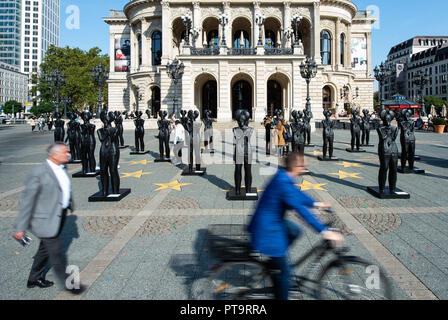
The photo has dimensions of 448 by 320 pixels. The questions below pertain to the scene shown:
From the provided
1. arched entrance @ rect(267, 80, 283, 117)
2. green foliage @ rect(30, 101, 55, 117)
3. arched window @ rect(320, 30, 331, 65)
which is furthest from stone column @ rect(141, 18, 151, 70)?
green foliage @ rect(30, 101, 55, 117)

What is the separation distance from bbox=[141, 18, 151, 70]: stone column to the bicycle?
1923 inches

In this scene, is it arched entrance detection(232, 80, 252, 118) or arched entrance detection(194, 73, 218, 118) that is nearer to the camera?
arched entrance detection(194, 73, 218, 118)

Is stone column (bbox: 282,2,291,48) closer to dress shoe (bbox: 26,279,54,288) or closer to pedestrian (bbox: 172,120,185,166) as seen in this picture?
pedestrian (bbox: 172,120,185,166)

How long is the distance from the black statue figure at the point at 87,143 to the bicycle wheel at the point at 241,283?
26.2 ft

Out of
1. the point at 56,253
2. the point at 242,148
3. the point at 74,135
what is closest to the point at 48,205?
the point at 56,253

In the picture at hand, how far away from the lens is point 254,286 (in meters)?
3.78

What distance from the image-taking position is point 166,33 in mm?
45188

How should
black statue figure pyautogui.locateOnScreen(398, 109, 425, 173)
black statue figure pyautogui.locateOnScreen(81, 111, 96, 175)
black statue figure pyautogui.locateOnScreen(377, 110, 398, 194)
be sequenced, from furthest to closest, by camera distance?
black statue figure pyautogui.locateOnScreen(398, 109, 425, 173), black statue figure pyautogui.locateOnScreen(81, 111, 96, 175), black statue figure pyautogui.locateOnScreen(377, 110, 398, 194)

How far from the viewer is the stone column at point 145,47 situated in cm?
4884

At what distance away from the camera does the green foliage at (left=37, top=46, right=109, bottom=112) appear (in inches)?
2317

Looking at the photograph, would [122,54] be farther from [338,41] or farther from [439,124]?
[439,124]

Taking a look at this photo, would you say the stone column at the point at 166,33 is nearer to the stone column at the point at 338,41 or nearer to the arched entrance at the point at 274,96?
the arched entrance at the point at 274,96

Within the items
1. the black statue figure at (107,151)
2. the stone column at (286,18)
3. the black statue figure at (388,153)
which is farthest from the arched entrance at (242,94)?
the black statue figure at (107,151)

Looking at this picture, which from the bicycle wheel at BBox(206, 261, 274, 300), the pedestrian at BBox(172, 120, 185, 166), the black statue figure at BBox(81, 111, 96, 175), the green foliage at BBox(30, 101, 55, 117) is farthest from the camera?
the green foliage at BBox(30, 101, 55, 117)
